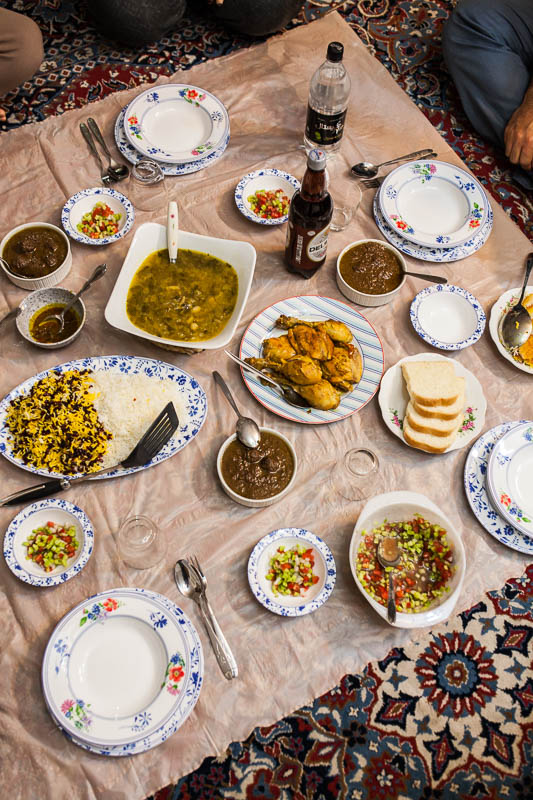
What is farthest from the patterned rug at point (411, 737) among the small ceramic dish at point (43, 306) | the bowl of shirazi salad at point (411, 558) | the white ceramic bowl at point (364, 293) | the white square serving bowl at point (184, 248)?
the small ceramic dish at point (43, 306)

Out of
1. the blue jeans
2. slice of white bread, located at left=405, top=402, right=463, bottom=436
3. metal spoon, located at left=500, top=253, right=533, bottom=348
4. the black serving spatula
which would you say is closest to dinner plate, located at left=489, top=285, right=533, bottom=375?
metal spoon, located at left=500, top=253, right=533, bottom=348

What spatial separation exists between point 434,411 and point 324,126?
115 centimetres

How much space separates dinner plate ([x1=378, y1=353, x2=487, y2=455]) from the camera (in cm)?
199

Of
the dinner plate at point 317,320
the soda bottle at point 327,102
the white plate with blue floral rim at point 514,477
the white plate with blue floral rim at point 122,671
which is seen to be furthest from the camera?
the soda bottle at point 327,102

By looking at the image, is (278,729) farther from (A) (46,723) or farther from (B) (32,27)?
(B) (32,27)

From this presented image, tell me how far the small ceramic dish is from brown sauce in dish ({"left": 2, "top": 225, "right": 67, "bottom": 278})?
11cm

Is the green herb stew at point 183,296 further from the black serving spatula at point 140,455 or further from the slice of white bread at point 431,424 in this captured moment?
the slice of white bread at point 431,424

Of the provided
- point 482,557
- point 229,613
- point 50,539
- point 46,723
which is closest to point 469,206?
point 482,557

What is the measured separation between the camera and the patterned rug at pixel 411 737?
217 centimetres

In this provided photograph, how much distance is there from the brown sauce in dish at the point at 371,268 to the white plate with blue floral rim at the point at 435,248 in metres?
0.12

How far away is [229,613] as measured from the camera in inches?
67.9

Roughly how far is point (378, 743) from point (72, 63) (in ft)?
11.7

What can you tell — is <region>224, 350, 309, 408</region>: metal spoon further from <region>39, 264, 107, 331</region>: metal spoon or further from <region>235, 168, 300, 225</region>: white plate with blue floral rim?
<region>235, 168, 300, 225</region>: white plate with blue floral rim

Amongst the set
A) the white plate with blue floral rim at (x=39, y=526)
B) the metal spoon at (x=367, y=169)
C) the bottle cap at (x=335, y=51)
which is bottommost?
the white plate with blue floral rim at (x=39, y=526)
